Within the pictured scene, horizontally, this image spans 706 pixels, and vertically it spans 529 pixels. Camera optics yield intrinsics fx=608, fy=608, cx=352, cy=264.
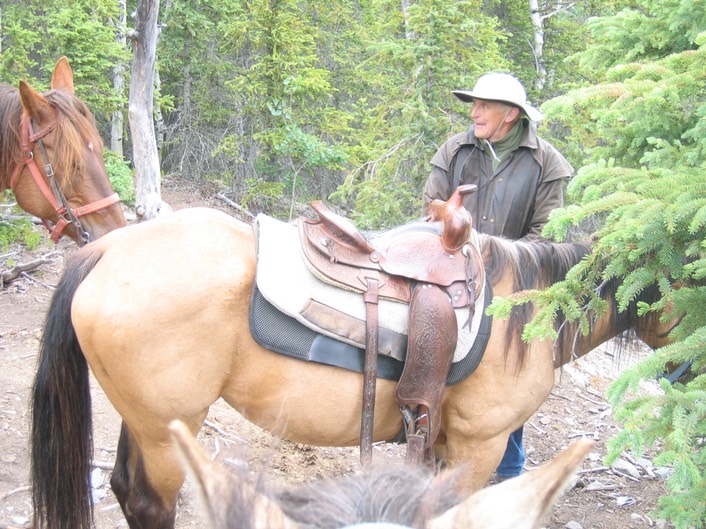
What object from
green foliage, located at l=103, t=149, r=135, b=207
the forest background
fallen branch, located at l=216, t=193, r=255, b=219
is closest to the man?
the forest background

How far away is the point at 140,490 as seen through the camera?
2877mm

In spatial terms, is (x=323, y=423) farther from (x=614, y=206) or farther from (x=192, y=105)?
(x=192, y=105)

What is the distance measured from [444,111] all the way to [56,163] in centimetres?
498

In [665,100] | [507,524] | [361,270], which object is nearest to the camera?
[507,524]

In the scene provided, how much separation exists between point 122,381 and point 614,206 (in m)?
2.07

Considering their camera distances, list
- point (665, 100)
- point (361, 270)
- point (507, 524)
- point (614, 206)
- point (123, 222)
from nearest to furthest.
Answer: point (507, 524) < point (614, 206) < point (665, 100) < point (361, 270) < point (123, 222)

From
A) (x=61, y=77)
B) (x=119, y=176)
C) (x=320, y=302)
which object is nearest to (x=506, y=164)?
(x=320, y=302)

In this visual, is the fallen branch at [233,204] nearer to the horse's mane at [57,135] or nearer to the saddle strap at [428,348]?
the horse's mane at [57,135]

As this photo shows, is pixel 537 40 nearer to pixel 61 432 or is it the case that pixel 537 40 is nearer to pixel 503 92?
pixel 503 92

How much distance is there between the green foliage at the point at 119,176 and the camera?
29.4ft

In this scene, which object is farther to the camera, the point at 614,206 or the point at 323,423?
the point at 323,423

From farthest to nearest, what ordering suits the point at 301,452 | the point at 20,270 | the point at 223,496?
the point at 20,270 < the point at 301,452 < the point at 223,496

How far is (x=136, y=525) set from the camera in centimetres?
292

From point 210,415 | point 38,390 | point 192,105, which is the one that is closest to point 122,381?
point 38,390
